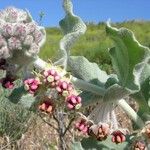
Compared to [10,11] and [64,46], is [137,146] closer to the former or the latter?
[64,46]

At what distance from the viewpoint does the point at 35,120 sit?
6457 millimetres

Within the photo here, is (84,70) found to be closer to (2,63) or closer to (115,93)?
(115,93)

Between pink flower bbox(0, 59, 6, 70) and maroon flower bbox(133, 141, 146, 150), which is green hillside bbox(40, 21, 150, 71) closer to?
maroon flower bbox(133, 141, 146, 150)

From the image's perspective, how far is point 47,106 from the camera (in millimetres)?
1345

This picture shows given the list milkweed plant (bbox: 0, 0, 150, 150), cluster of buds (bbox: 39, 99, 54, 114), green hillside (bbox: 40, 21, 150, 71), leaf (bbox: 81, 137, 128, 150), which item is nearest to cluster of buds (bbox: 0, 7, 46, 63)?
milkweed plant (bbox: 0, 0, 150, 150)

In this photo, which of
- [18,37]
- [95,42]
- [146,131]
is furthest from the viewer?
[95,42]

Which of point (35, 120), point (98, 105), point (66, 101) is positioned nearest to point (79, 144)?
point (98, 105)

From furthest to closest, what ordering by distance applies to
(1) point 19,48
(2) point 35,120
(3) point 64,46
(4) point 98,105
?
1. (2) point 35,120
2. (4) point 98,105
3. (3) point 64,46
4. (1) point 19,48

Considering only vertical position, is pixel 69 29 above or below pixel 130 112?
above

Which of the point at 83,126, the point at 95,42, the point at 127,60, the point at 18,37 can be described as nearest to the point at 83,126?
the point at 83,126

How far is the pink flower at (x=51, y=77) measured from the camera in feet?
4.29

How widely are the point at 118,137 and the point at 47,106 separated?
0.73 ft

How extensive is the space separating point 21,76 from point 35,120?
510 cm

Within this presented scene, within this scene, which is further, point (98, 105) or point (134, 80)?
point (98, 105)
